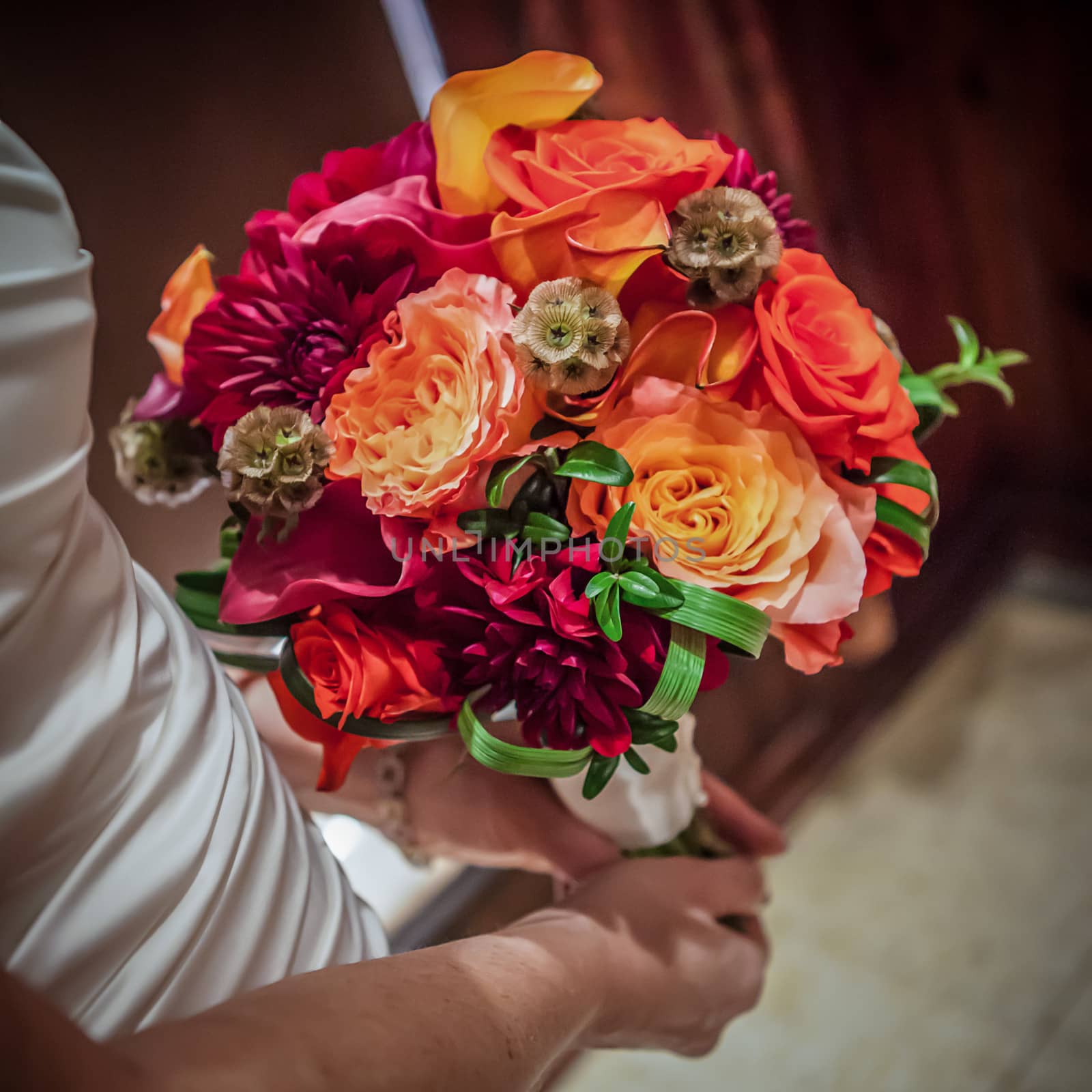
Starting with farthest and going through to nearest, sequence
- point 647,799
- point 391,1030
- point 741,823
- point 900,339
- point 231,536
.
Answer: point 900,339, point 741,823, point 647,799, point 231,536, point 391,1030

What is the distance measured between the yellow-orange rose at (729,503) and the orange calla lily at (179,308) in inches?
14.2

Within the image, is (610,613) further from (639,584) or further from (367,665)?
(367,665)

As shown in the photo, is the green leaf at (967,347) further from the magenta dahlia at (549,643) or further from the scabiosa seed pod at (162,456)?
the scabiosa seed pod at (162,456)

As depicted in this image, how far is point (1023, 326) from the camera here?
2057mm

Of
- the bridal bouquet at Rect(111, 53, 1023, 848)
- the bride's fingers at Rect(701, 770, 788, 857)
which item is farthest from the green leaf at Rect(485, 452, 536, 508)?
the bride's fingers at Rect(701, 770, 788, 857)

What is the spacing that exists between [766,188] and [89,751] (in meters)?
0.52

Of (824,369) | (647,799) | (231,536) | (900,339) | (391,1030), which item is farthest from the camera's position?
(900,339)

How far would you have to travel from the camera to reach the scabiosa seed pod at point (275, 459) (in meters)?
0.53

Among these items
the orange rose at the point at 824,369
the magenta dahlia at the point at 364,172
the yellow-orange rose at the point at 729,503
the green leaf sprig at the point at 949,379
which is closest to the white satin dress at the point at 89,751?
the magenta dahlia at the point at 364,172

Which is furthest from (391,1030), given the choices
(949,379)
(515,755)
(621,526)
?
(949,379)

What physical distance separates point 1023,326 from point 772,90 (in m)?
0.89

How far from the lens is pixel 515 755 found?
58cm

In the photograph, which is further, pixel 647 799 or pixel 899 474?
pixel 647 799

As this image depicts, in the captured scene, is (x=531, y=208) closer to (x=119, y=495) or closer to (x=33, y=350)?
(x=33, y=350)
